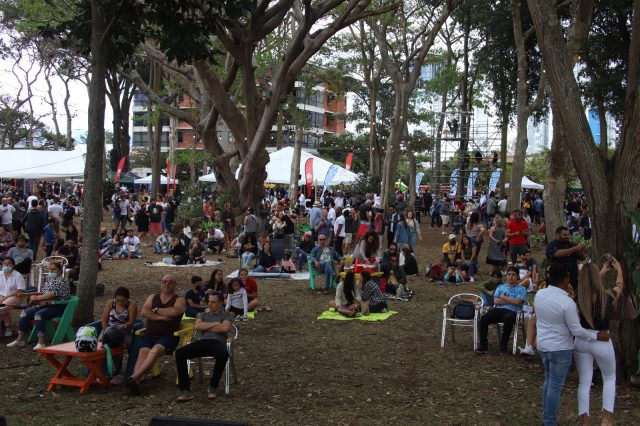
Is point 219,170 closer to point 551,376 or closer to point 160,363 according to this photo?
point 160,363

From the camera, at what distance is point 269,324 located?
1075 cm

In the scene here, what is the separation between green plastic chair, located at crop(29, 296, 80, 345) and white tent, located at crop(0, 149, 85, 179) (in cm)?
2200

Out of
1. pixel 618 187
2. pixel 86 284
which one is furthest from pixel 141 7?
pixel 618 187

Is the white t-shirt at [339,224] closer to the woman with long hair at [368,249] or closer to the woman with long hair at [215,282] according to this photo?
the woman with long hair at [368,249]

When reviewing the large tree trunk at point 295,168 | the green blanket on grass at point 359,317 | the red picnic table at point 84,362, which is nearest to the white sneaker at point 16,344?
the red picnic table at point 84,362

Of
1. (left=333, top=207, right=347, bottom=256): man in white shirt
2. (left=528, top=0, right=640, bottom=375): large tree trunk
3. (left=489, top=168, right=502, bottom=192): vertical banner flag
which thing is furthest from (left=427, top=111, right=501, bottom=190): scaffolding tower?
(left=528, top=0, right=640, bottom=375): large tree trunk

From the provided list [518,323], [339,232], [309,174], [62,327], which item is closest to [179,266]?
[339,232]

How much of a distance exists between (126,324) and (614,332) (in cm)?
504

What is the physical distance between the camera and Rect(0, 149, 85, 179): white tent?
1174 inches

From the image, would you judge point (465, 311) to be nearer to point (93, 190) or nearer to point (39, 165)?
point (93, 190)

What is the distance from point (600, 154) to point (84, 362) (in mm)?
5601

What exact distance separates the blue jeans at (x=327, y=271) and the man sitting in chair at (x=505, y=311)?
501cm

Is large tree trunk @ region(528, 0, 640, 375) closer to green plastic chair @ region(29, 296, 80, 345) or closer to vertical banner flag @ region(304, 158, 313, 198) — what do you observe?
green plastic chair @ region(29, 296, 80, 345)

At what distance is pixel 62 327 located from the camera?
335 inches
